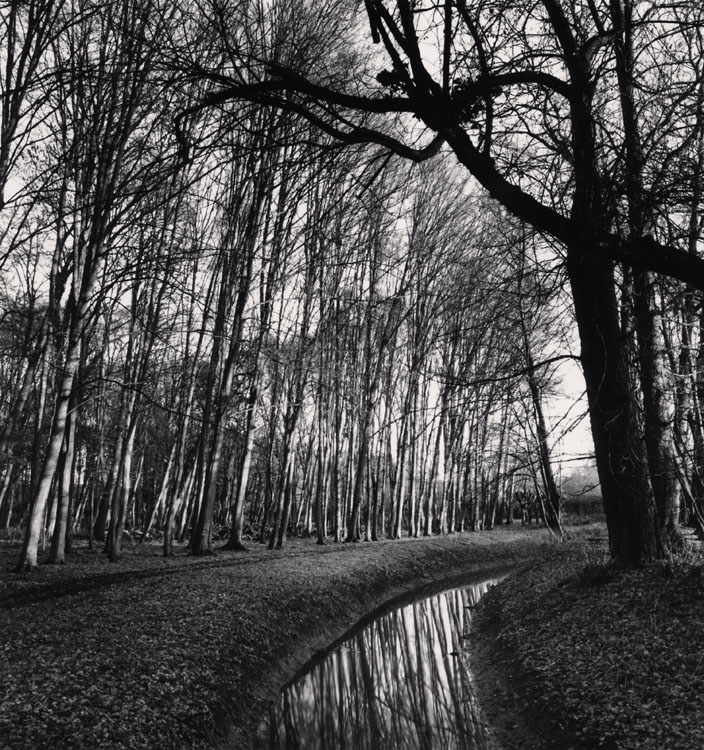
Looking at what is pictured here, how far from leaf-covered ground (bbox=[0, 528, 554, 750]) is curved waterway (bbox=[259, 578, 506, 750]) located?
0.34m

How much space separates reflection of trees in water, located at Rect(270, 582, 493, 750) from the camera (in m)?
5.53

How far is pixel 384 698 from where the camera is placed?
6.66 metres

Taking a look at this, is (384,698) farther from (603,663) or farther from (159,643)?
(159,643)

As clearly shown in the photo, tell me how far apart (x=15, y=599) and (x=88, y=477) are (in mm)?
23750

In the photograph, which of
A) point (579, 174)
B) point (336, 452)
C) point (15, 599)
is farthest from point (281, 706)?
point (336, 452)

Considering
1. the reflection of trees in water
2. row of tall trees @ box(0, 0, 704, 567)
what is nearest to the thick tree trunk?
row of tall trees @ box(0, 0, 704, 567)

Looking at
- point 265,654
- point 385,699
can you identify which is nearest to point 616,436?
point 385,699

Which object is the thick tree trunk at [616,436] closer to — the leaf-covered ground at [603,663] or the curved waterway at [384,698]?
the leaf-covered ground at [603,663]

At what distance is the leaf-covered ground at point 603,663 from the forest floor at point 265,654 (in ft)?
0.06

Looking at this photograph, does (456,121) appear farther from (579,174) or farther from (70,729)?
(70,729)

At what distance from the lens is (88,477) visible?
Answer: 99.7 feet

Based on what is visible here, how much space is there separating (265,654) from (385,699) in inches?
63.0

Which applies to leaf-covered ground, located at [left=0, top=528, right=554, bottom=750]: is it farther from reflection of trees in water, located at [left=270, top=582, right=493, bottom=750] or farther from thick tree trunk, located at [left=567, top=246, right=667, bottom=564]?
thick tree trunk, located at [left=567, top=246, right=667, bottom=564]

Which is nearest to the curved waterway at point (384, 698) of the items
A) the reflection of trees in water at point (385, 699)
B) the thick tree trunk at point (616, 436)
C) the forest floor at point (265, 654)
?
the reflection of trees in water at point (385, 699)
